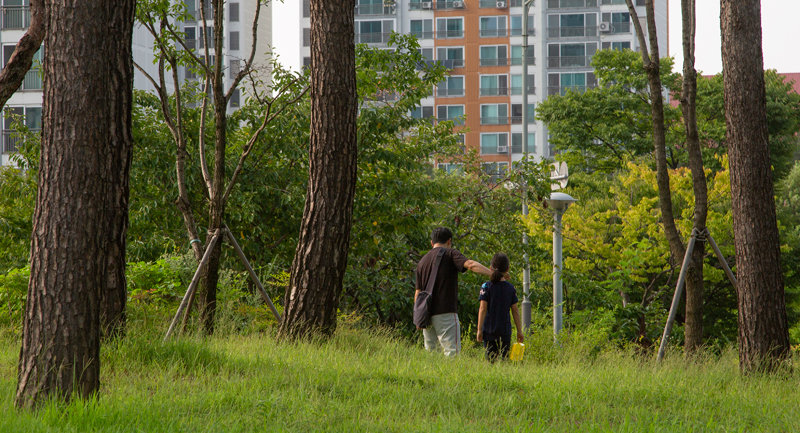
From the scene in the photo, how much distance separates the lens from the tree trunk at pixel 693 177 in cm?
1089

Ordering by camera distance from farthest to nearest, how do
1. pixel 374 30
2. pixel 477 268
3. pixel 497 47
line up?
pixel 374 30
pixel 497 47
pixel 477 268

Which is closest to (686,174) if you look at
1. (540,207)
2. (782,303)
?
(540,207)

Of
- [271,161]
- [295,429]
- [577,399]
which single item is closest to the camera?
[295,429]

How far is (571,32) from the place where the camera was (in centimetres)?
6750

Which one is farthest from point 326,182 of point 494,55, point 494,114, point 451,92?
point 494,55

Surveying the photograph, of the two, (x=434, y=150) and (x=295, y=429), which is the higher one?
(x=434, y=150)

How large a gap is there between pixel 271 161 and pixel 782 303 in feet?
29.4

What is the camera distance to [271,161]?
48.8ft

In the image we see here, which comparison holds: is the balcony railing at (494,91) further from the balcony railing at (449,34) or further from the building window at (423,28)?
the building window at (423,28)

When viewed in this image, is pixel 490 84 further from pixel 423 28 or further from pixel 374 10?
pixel 374 10

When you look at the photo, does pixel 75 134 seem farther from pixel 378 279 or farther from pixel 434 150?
pixel 434 150

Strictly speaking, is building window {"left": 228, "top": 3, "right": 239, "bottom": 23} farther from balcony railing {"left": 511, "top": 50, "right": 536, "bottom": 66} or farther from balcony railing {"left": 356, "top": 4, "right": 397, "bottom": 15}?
balcony railing {"left": 511, "top": 50, "right": 536, "bottom": 66}

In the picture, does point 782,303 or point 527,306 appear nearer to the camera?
point 782,303

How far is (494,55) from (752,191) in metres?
61.5
